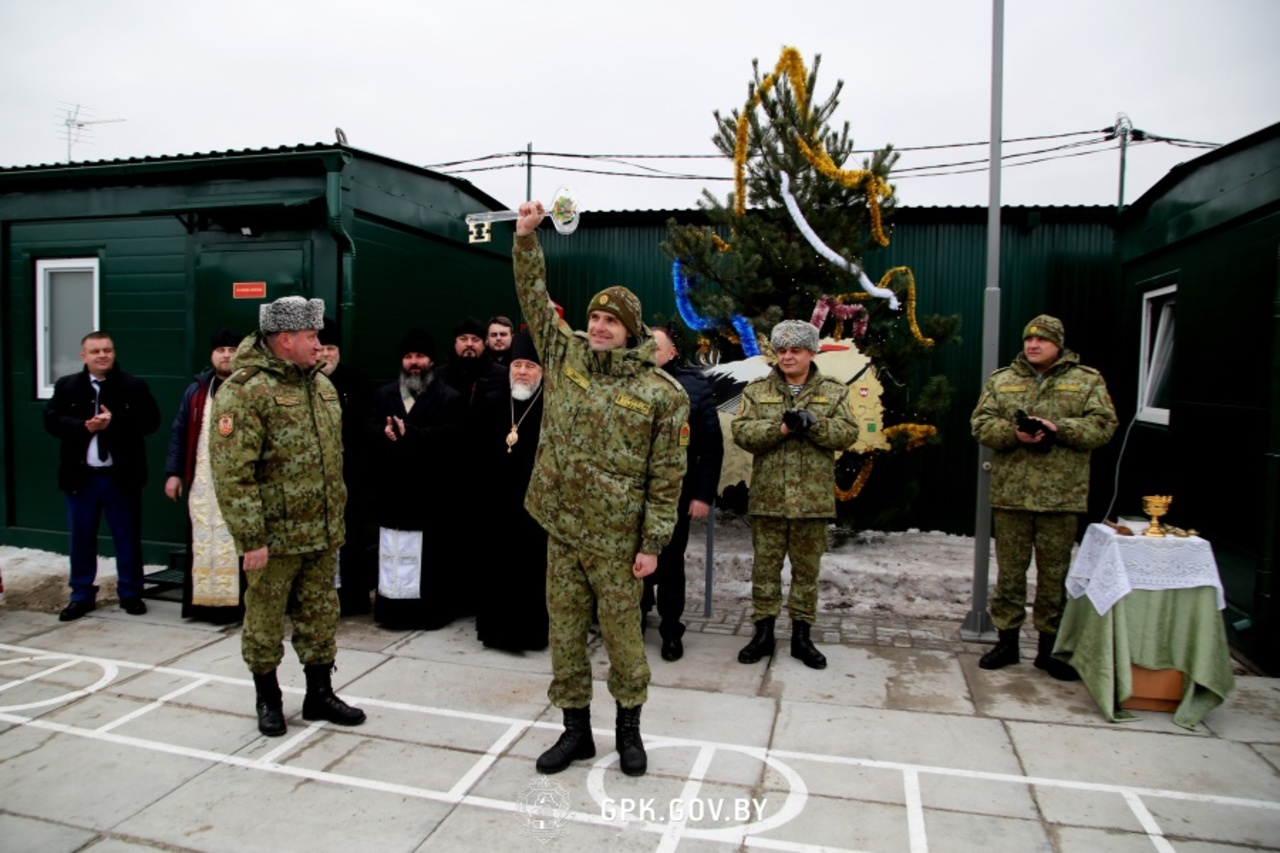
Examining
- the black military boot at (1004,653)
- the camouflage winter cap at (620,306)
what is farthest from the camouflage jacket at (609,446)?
the black military boot at (1004,653)

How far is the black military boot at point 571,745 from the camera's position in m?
3.65

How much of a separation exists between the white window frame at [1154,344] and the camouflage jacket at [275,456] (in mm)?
6039

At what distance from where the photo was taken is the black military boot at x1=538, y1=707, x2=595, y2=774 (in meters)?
3.65

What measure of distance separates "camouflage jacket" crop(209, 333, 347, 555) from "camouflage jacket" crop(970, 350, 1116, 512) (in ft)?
11.7

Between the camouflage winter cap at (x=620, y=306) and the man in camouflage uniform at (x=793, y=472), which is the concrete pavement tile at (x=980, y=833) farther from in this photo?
the camouflage winter cap at (x=620, y=306)

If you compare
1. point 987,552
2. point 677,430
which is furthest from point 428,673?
point 987,552

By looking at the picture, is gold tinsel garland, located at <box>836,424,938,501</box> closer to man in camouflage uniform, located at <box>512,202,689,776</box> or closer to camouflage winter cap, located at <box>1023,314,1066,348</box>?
camouflage winter cap, located at <box>1023,314,1066,348</box>

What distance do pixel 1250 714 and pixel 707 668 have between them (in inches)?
108

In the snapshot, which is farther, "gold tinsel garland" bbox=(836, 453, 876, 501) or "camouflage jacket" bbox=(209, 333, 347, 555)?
"gold tinsel garland" bbox=(836, 453, 876, 501)

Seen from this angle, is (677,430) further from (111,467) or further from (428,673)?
(111,467)

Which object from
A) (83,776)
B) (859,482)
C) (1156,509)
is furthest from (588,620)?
(859,482)

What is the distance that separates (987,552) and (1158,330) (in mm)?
3013

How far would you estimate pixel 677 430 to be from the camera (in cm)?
360

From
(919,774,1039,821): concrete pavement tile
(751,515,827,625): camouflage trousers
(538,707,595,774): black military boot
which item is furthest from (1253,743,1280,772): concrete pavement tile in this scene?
(538,707,595,774): black military boot
